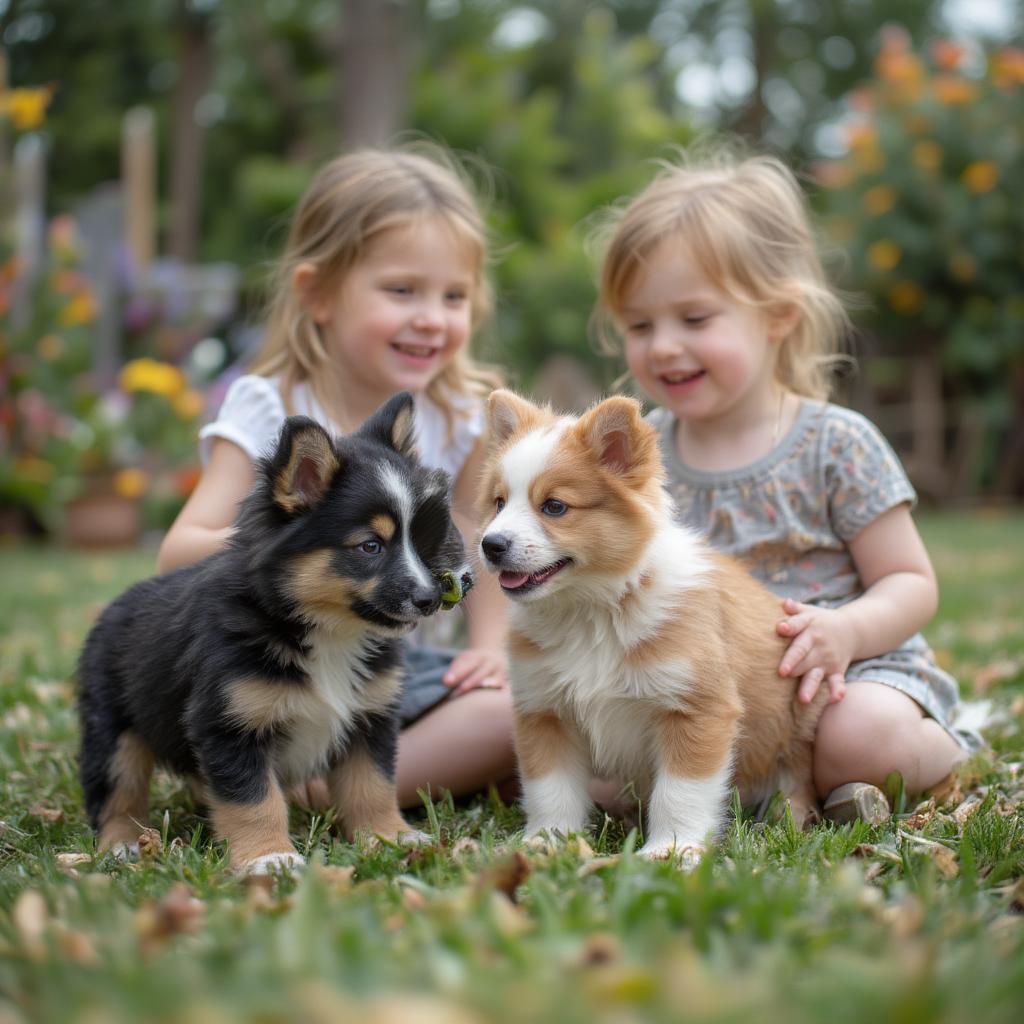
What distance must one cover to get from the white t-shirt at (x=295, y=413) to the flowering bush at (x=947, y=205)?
11353mm

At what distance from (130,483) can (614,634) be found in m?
8.90

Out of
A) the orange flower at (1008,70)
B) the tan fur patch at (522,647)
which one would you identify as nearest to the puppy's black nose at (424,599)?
the tan fur patch at (522,647)

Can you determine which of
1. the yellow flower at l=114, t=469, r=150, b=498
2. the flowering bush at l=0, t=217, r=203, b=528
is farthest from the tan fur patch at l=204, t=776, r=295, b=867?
the yellow flower at l=114, t=469, r=150, b=498

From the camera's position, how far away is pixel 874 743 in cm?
315

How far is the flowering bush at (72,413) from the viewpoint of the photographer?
32.7 ft

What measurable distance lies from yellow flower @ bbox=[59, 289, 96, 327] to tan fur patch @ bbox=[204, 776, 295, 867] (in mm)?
8571

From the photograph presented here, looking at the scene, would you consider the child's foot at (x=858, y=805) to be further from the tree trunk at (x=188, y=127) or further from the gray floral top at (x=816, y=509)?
the tree trunk at (x=188, y=127)

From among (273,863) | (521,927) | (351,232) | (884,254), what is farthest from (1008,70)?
(521,927)

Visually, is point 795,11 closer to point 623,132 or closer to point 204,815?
point 623,132

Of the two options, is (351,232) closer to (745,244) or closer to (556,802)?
(745,244)

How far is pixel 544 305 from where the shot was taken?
14.8m

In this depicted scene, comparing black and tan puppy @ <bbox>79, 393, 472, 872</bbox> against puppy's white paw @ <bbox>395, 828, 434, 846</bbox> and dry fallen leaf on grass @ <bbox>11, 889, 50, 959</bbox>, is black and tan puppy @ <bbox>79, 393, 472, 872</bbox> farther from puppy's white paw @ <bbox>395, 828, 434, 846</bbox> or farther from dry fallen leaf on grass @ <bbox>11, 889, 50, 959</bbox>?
dry fallen leaf on grass @ <bbox>11, 889, 50, 959</bbox>

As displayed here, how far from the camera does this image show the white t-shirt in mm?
3791

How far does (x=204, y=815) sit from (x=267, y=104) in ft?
61.8
